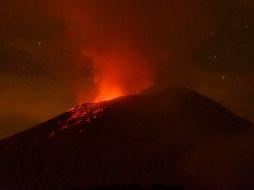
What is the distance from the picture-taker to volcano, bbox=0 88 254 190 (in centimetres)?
3466

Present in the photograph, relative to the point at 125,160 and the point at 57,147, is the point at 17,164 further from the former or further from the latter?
the point at 125,160

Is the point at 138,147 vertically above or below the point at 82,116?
below

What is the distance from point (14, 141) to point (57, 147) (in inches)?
234

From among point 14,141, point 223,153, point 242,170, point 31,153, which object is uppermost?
point 14,141

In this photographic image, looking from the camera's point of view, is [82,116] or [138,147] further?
[82,116]

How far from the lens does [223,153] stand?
40.2 m

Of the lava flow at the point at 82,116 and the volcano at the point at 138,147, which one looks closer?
the volcano at the point at 138,147

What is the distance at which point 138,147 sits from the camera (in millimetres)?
41250

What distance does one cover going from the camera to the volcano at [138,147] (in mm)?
34656

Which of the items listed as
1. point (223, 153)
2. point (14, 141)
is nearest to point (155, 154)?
point (223, 153)

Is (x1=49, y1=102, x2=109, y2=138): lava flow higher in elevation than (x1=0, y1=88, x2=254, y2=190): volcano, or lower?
higher

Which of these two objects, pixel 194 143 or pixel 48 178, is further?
pixel 194 143

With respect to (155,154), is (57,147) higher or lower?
higher

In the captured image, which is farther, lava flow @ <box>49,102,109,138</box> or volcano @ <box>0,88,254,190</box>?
lava flow @ <box>49,102,109,138</box>
